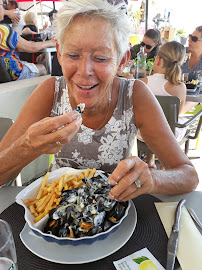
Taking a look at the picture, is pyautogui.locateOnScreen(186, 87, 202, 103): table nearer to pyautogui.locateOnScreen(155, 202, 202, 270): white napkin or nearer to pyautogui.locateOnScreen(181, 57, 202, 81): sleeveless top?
pyautogui.locateOnScreen(181, 57, 202, 81): sleeveless top

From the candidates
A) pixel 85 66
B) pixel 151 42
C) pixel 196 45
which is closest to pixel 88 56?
pixel 85 66

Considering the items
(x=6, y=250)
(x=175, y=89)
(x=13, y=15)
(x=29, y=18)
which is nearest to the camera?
(x=6, y=250)

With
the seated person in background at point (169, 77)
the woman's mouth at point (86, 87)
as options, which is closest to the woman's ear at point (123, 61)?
the woman's mouth at point (86, 87)

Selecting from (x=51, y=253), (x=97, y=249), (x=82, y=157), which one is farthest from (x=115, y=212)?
(x=82, y=157)

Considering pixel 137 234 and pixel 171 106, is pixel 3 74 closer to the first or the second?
pixel 171 106

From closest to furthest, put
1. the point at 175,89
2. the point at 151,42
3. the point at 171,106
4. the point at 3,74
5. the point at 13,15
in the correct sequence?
the point at 171,106
the point at 3,74
the point at 175,89
the point at 151,42
the point at 13,15

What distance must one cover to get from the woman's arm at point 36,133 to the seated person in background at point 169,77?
6.49ft

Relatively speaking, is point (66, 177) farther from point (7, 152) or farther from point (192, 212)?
point (192, 212)

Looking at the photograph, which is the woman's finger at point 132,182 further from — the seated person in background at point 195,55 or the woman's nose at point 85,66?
the seated person in background at point 195,55

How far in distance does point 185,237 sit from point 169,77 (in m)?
2.74

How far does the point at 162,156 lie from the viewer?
1.38 metres

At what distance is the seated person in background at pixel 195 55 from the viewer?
4867 millimetres

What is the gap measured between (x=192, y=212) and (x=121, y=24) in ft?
3.12

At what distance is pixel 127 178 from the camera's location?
90 cm
